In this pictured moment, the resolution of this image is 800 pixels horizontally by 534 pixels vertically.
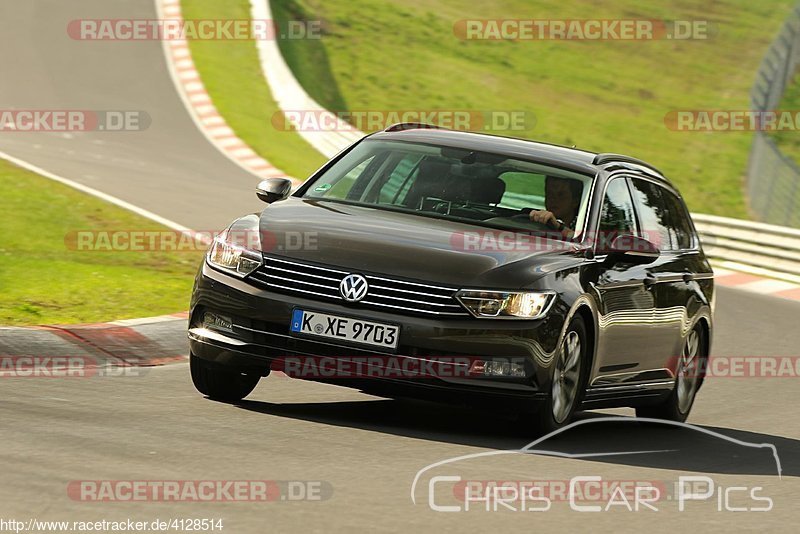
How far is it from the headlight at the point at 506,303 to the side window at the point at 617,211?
1236 mm

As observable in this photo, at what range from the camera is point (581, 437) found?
9.03 metres

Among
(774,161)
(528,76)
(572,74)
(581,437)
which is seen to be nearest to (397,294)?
(581,437)

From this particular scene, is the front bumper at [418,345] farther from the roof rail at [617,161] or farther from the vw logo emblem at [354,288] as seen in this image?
the roof rail at [617,161]

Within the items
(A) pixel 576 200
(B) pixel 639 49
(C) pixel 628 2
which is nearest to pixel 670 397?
(A) pixel 576 200

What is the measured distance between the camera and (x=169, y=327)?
11266 millimetres

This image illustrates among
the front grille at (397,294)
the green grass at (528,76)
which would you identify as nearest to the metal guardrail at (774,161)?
the green grass at (528,76)

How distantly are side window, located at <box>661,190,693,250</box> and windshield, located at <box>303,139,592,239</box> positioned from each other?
1339 millimetres

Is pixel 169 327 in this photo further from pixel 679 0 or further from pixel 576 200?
pixel 679 0

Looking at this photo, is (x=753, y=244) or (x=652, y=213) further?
(x=753, y=244)

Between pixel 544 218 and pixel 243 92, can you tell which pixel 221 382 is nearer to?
pixel 544 218

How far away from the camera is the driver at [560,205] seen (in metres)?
9.09

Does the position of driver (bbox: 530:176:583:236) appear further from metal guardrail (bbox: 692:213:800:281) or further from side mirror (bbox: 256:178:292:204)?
metal guardrail (bbox: 692:213:800:281)

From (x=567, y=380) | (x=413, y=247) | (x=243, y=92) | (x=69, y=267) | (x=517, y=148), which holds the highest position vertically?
(x=517, y=148)

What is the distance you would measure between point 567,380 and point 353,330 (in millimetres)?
1310
